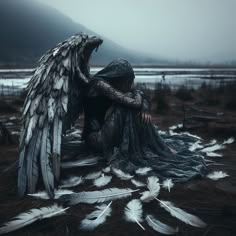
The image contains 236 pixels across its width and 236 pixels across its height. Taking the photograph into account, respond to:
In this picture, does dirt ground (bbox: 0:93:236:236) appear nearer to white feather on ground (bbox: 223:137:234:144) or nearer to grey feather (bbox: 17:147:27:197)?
grey feather (bbox: 17:147:27:197)

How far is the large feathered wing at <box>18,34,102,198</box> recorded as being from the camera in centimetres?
571

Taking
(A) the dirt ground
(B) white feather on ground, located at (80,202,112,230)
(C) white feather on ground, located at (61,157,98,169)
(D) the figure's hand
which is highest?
(D) the figure's hand

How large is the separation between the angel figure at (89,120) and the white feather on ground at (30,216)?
70 centimetres

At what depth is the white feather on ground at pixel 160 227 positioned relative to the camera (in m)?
4.45

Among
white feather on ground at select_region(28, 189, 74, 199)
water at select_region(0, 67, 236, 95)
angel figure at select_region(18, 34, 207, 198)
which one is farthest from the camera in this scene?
water at select_region(0, 67, 236, 95)

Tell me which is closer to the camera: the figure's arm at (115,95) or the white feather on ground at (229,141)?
the figure's arm at (115,95)

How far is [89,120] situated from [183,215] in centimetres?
340

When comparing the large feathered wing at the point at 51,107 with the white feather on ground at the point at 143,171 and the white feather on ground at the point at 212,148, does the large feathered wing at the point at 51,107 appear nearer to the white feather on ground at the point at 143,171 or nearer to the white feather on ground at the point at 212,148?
the white feather on ground at the point at 143,171

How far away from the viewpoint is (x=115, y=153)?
279 inches


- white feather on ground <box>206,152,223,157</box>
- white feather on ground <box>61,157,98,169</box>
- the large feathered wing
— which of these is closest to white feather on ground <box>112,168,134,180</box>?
white feather on ground <box>61,157,98,169</box>

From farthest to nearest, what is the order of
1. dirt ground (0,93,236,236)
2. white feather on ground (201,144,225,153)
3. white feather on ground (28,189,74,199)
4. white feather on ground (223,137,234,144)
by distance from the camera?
white feather on ground (223,137,234,144) < white feather on ground (201,144,225,153) < white feather on ground (28,189,74,199) < dirt ground (0,93,236,236)

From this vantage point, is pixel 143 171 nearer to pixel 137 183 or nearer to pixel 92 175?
pixel 137 183

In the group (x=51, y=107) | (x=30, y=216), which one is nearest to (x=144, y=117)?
(x=51, y=107)

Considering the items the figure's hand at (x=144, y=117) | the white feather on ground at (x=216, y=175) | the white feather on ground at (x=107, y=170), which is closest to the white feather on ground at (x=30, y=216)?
the white feather on ground at (x=107, y=170)
